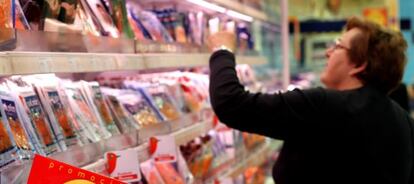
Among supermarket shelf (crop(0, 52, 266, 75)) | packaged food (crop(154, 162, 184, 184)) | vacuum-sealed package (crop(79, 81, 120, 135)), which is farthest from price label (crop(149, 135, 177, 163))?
supermarket shelf (crop(0, 52, 266, 75))

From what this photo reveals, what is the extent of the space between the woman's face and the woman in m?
0.01

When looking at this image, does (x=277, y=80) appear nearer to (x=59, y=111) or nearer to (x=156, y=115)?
Result: (x=156, y=115)

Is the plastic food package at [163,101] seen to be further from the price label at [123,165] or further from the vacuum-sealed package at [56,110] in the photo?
the vacuum-sealed package at [56,110]

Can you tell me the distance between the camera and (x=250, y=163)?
3553mm

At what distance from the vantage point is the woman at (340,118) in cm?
188

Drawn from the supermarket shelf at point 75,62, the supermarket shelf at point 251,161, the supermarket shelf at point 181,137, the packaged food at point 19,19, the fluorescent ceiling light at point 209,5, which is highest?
the packaged food at point 19,19

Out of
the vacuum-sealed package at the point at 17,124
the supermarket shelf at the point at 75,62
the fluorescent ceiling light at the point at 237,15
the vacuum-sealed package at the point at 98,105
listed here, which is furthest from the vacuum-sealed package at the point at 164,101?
the fluorescent ceiling light at the point at 237,15

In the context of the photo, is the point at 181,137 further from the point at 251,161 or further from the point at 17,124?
the point at 251,161

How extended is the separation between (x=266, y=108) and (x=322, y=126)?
0.21m

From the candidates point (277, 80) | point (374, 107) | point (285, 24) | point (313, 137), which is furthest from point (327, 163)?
point (277, 80)

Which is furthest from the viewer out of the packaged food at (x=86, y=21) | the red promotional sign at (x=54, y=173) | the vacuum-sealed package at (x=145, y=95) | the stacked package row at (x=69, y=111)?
the vacuum-sealed package at (x=145, y=95)

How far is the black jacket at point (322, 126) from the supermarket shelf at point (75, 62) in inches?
11.2

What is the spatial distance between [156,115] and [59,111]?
0.64 m

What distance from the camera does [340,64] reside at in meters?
2.15
